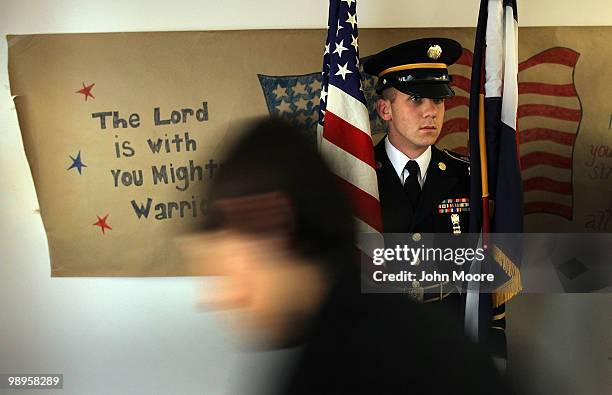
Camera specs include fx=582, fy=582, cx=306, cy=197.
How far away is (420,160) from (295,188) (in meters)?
1.15

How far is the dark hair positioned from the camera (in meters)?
0.75

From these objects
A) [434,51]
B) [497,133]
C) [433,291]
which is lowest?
[433,291]

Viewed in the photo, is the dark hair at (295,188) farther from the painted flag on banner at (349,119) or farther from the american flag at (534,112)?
the american flag at (534,112)

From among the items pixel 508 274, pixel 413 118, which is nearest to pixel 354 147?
pixel 413 118

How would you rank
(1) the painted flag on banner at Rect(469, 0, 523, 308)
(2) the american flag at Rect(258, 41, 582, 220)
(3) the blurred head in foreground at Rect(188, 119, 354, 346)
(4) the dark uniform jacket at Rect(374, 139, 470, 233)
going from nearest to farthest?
(3) the blurred head in foreground at Rect(188, 119, 354, 346)
(1) the painted flag on banner at Rect(469, 0, 523, 308)
(4) the dark uniform jacket at Rect(374, 139, 470, 233)
(2) the american flag at Rect(258, 41, 582, 220)

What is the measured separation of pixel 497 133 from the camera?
1.72 m

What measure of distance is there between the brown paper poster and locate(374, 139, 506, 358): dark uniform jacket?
336 millimetres

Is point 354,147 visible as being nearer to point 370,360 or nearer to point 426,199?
point 426,199

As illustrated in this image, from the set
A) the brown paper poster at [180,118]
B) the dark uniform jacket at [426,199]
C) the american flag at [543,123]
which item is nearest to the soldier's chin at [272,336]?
the dark uniform jacket at [426,199]

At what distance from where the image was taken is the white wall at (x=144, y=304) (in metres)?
2.15

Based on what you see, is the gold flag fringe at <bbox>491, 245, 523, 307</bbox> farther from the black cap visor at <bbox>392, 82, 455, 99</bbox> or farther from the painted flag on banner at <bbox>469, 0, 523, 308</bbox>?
the black cap visor at <bbox>392, 82, 455, 99</bbox>

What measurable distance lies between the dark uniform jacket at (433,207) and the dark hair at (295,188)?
105cm

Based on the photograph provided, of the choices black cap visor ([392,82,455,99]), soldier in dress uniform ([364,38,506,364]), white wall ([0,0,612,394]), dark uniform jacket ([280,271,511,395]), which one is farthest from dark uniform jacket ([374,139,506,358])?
dark uniform jacket ([280,271,511,395])

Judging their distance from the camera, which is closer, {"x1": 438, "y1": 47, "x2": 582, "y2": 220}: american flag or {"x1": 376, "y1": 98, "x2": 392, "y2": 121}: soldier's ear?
{"x1": 376, "y1": 98, "x2": 392, "y2": 121}: soldier's ear
